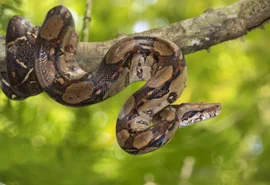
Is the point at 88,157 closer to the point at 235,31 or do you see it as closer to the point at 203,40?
the point at 203,40

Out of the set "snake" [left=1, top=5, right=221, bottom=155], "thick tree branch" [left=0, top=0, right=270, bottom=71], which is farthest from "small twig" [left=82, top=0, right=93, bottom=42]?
"snake" [left=1, top=5, right=221, bottom=155]

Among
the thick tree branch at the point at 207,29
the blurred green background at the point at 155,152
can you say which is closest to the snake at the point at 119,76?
the thick tree branch at the point at 207,29

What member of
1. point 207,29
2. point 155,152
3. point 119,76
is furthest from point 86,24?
point 155,152

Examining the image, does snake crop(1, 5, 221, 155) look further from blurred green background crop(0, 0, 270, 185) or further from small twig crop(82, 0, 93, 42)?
blurred green background crop(0, 0, 270, 185)

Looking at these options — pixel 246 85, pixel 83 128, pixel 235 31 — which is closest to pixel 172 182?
pixel 83 128

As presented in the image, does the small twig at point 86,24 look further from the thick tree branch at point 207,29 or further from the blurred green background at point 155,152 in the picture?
the blurred green background at point 155,152

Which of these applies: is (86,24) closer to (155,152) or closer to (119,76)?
(119,76)
